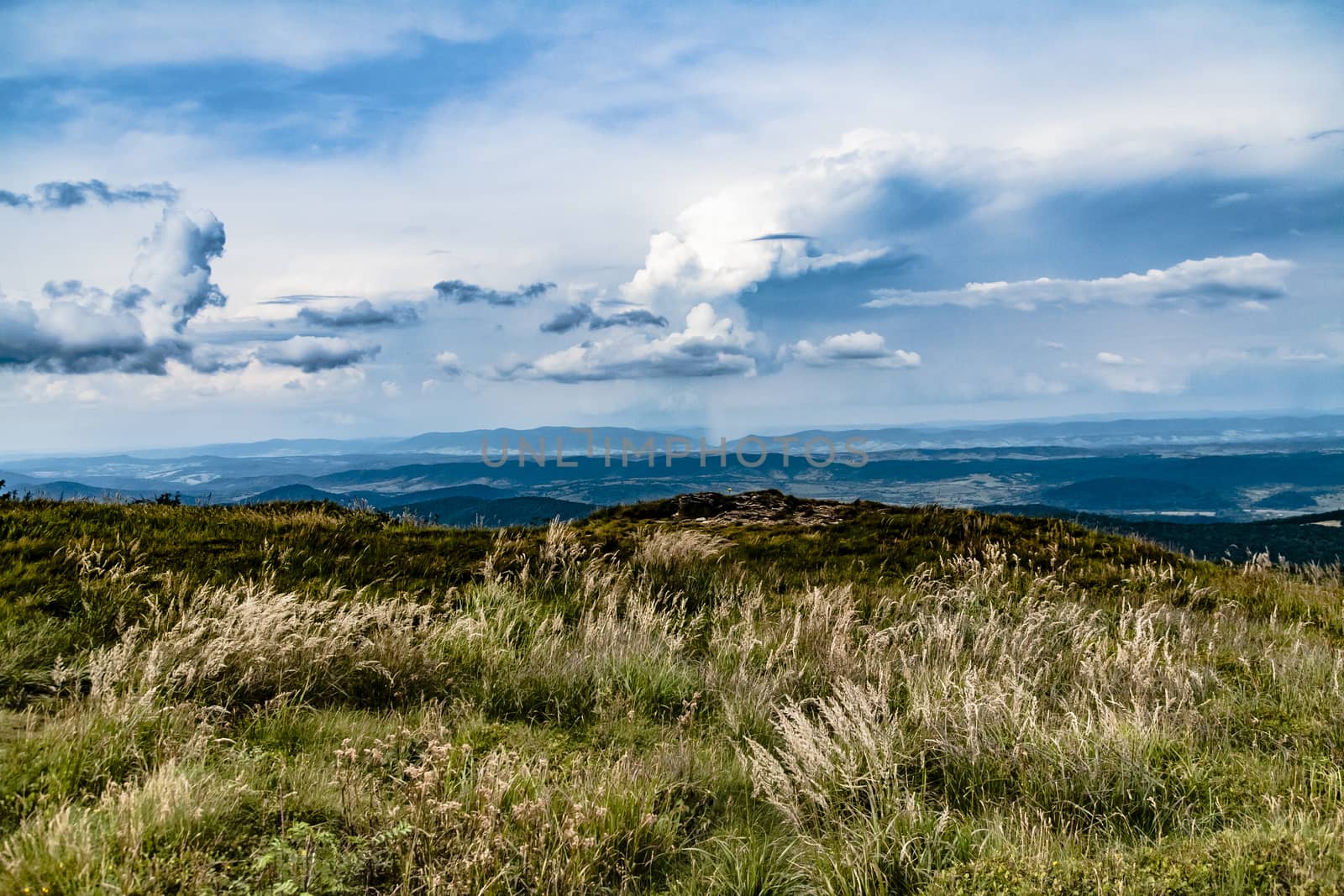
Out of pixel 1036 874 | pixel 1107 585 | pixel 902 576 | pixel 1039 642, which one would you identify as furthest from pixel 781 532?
pixel 1036 874

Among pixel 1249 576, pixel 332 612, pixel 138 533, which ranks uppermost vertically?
pixel 138 533

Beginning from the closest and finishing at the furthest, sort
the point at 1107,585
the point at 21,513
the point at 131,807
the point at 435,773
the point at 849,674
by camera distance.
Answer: the point at 131,807 → the point at 435,773 → the point at 849,674 → the point at 21,513 → the point at 1107,585

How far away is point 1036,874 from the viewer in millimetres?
3369

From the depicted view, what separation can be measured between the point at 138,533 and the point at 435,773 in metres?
8.89

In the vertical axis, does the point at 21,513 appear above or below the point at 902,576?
above

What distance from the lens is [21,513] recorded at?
1006 centimetres

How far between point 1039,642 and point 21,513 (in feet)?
44.0

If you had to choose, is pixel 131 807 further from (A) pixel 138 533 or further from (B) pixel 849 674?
(A) pixel 138 533

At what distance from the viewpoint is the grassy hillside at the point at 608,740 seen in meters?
3.50

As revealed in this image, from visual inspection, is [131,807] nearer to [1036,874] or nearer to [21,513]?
[1036,874]

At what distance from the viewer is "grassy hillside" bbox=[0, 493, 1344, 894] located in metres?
3.50

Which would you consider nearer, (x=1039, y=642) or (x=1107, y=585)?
(x=1039, y=642)

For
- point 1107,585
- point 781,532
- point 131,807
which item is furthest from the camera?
point 781,532

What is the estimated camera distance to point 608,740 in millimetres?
5605
